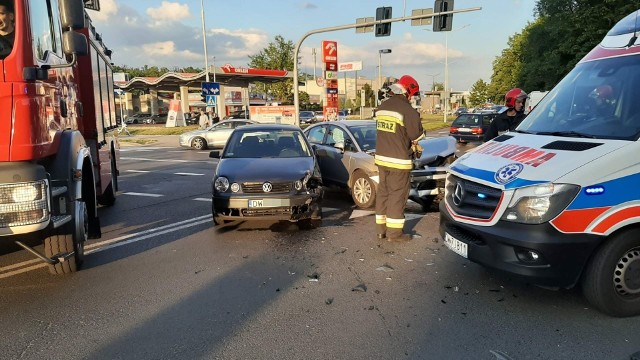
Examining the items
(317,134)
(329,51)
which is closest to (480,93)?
(329,51)

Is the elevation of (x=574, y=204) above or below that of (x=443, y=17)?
below

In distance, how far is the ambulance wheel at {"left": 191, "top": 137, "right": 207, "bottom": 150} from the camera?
2239 centimetres

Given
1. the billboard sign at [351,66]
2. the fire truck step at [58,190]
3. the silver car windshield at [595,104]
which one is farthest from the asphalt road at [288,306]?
the billboard sign at [351,66]

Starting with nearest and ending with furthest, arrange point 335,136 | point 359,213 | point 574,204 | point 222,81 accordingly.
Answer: point 574,204 < point 359,213 < point 335,136 < point 222,81

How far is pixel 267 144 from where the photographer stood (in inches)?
304

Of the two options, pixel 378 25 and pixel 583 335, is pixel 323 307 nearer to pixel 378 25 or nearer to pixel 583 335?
pixel 583 335

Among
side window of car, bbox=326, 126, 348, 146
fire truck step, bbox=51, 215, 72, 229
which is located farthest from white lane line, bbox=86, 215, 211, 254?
side window of car, bbox=326, 126, 348, 146

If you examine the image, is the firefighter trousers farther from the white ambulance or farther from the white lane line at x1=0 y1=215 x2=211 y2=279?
the white lane line at x1=0 y1=215 x2=211 y2=279

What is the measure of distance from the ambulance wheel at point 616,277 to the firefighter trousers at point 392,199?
2.54 meters

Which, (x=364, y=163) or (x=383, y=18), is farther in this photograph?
(x=383, y=18)

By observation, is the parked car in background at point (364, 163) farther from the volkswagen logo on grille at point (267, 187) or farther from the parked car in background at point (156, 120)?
the parked car in background at point (156, 120)

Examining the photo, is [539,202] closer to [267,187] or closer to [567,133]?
[567,133]

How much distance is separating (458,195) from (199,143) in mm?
19542

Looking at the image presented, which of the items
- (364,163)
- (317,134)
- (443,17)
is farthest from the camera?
(443,17)
